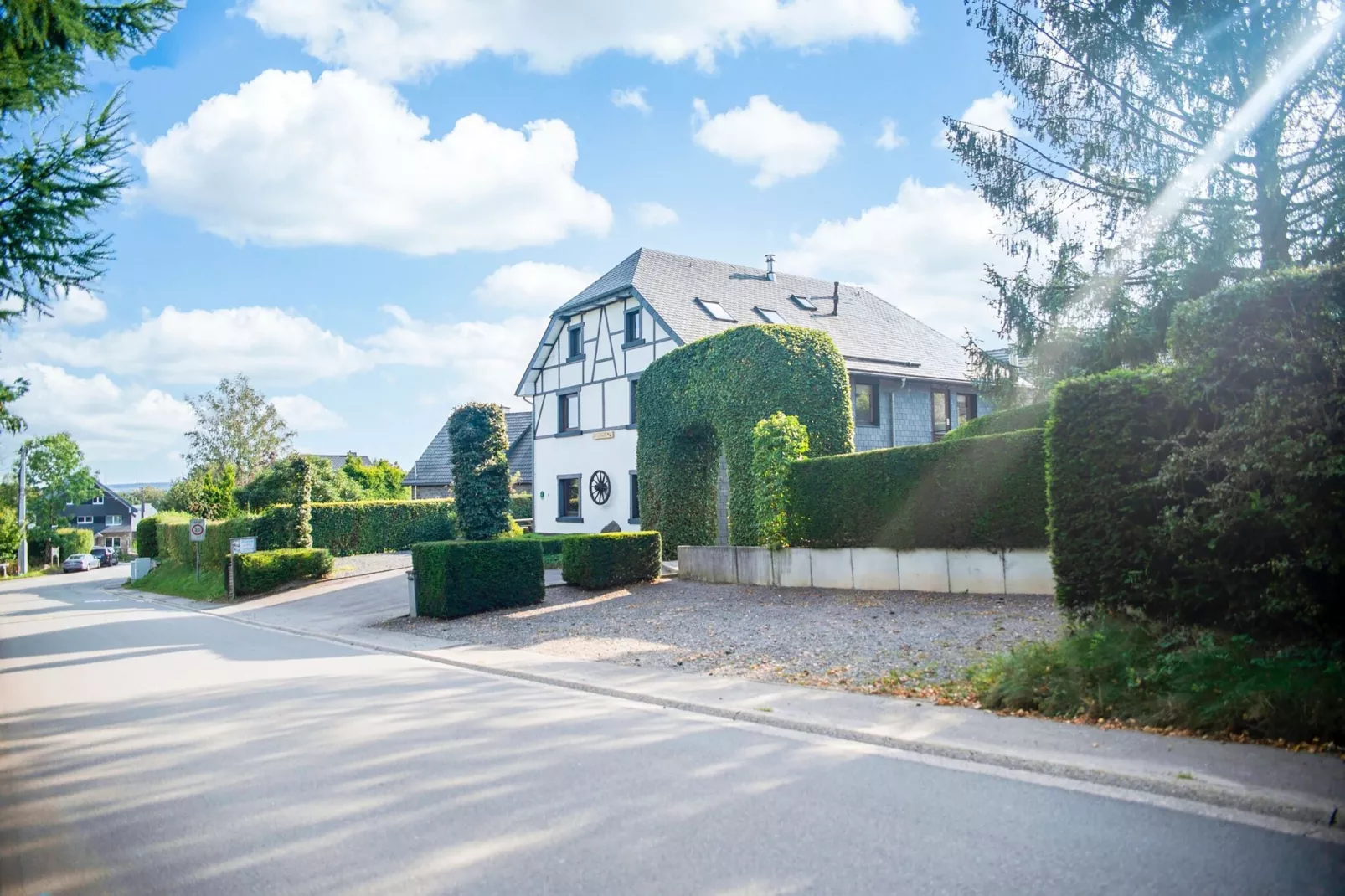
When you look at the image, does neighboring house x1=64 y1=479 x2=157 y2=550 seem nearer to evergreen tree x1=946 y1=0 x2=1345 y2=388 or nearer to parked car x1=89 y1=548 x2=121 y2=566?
parked car x1=89 y1=548 x2=121 y2=566

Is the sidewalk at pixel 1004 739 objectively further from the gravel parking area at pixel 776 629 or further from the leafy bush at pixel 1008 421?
the leafy bush at pixel 1008 421

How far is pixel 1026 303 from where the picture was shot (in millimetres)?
14625

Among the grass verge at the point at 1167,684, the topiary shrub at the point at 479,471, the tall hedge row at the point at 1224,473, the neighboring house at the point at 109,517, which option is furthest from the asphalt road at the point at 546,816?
the neighboring house at the point at 109,517

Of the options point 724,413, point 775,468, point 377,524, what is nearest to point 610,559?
point 775,468

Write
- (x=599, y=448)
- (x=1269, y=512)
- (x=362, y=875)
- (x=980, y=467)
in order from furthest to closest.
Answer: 1. (x=599, y=448)
2. (x=980, y=467)
3. (x=1269, y=512)
4. (x=362, y=875)

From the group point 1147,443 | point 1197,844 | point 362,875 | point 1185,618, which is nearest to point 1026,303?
point 1147,443

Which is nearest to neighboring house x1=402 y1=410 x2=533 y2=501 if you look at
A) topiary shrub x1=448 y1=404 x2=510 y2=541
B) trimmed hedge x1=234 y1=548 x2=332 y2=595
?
trimmed hedge x1=234 y1=548 x2=332 y2=595

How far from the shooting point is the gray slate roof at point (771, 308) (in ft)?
95.8

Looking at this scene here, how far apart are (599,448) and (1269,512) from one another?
82.8 ft

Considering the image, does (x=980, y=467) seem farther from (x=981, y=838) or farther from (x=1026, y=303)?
(x=981, y=838)

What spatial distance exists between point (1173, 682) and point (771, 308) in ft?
85.5

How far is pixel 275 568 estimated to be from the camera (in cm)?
2483

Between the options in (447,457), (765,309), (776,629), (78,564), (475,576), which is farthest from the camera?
(78,564)

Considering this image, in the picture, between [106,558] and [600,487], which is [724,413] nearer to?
[600,487]
